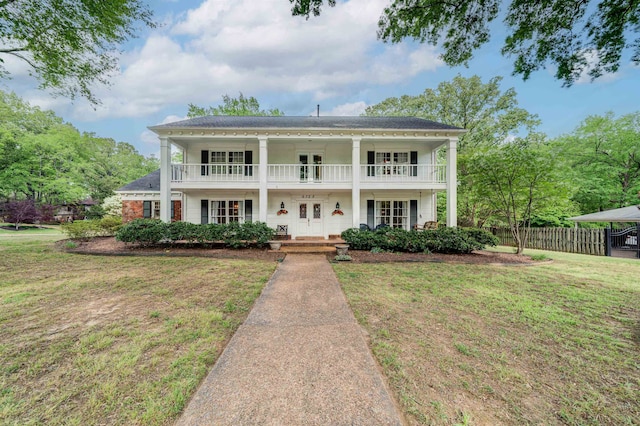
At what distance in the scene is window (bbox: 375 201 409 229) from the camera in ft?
41.3

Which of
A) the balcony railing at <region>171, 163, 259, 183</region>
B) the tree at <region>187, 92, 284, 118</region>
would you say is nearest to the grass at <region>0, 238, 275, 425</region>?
the balcony railing at <region>171, 163, 259, 183</region>

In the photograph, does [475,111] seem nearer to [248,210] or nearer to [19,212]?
[248,210]

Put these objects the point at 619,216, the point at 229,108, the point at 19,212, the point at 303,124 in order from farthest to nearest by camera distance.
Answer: the point at 229,108 < the point at 19,212 < the point at 303,124 < the point at 619,216

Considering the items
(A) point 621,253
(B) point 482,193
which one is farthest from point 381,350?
(A) point 621,253

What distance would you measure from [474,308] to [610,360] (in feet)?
5.36

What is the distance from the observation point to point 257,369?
2.51m

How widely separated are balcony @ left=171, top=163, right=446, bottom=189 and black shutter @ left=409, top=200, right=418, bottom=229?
134 cm

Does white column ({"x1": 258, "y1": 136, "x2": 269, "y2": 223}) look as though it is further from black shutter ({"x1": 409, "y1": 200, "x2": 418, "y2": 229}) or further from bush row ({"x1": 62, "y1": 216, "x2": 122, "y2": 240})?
bush row ({"x1": 62, "y1": 216, "x2": 122, "y2": 240})

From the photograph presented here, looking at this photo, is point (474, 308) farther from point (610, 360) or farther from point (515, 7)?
point (515, 7)

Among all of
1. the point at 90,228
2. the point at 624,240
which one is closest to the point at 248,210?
the point at 90,228

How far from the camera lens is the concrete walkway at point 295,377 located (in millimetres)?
1885

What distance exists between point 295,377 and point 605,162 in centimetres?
2992

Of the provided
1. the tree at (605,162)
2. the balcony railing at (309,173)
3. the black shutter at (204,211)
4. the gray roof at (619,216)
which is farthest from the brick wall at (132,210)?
the tree at (605,162)

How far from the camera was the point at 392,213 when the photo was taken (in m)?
12.6
